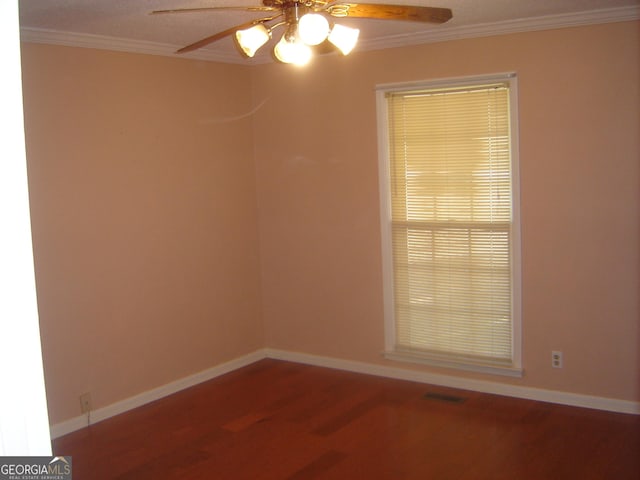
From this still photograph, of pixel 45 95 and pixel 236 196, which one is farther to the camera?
pixel 236 196

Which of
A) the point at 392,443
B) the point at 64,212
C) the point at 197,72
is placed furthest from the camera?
the point at 197,72

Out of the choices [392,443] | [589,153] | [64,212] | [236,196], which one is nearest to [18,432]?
[392,443]

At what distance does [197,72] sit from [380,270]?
2.02m

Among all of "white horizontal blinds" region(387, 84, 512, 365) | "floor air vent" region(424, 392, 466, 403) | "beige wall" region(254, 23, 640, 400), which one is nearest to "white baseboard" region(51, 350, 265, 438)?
"beige wall" region(254, 23, 640, 400)

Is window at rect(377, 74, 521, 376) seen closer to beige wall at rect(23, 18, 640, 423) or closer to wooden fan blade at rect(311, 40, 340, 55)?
beige wall at rect(23, 18, 640, 423)

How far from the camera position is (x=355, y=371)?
16.3 feet

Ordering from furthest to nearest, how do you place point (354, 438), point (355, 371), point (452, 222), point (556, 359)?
point (355, 371), point (452, 222), point (556, 359), point (354, 438)

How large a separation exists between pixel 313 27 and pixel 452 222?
7.92 ft

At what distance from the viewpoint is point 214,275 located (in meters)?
4.96

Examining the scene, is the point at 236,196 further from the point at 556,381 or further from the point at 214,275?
the point at 556,381

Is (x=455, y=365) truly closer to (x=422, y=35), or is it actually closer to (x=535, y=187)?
(x=535, y=187)

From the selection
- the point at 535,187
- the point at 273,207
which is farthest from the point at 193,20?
the point at 535,187

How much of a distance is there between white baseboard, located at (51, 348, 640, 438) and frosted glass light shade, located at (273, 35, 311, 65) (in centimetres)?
274

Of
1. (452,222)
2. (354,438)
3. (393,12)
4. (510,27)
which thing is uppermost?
(510,27)
